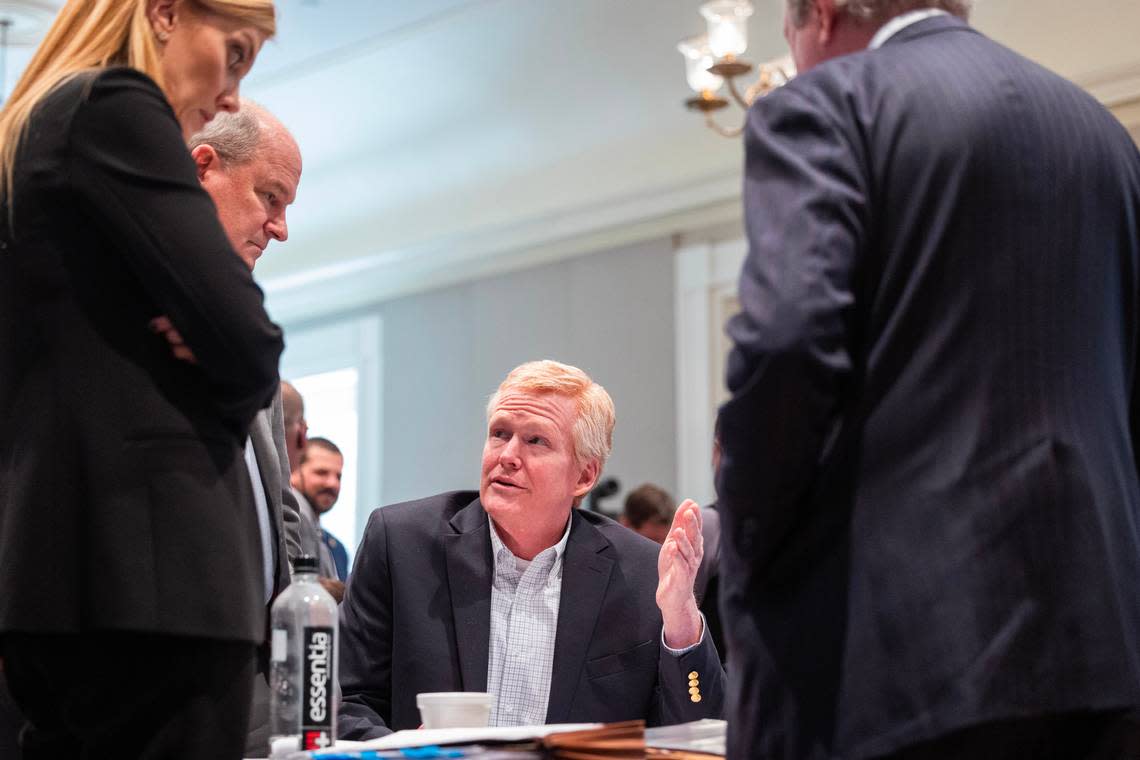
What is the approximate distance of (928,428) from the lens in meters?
1.36

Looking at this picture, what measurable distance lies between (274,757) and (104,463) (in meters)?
0.46

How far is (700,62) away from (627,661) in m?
3.42

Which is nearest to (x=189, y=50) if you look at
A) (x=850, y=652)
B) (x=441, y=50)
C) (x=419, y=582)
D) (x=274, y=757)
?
(x=274, y=757)

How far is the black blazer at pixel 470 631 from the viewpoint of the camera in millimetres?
→ 2410

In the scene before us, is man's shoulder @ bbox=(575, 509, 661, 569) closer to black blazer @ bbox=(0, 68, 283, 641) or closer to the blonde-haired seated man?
the blonde-haired seated man

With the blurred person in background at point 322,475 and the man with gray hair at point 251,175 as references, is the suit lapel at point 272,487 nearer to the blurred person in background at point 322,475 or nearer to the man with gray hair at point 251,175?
the man with gray hair at point 251,175

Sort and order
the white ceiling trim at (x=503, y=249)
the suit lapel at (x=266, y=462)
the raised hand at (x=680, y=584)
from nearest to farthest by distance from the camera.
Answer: the suit lapel at (x=266, y=462)
the raised hand at (x=680, y=584)
the white ceiling trim at (x=503, y=249)

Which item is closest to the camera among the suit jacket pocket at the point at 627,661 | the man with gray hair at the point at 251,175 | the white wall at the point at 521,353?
the man with gray hair at the point at 251,175

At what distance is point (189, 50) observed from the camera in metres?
1.53

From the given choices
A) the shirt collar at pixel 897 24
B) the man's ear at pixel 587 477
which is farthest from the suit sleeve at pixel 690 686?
the shirt collar at pixel 897 24

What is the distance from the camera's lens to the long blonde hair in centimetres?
149

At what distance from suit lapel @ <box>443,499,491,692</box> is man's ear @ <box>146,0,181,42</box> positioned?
1262 mm

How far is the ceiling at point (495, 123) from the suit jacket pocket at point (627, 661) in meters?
4.73

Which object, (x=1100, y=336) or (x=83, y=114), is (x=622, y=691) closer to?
(x=1100, y=336)
